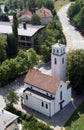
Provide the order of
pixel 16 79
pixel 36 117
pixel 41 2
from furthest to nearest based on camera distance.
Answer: pixel 41 2 → pixel 16 79 → pixel 36 117

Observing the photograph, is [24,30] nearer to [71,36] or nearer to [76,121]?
[71,36]

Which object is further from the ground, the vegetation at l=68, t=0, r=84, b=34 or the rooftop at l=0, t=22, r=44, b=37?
the vegetation at l=68, t=0, r=84, b=34

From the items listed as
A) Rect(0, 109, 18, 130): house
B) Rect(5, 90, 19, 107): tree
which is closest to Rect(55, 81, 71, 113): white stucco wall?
Rect(5, 90, 19, 107): tree

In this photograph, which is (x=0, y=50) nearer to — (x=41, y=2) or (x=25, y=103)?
(x=25, y=103)

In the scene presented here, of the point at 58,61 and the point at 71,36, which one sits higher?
the point at 71,36

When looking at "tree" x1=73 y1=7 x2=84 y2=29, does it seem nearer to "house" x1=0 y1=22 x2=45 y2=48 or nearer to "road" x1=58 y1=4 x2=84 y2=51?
"road" x1=58 y1=4 x2=84 y2=51

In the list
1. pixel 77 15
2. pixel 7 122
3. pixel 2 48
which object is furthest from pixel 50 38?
pixel 7 122

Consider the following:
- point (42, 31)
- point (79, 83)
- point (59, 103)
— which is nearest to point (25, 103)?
point (59, 103)
